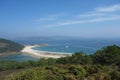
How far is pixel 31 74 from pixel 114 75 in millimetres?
4915

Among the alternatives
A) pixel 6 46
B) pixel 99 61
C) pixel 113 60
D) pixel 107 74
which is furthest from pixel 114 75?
pixel 6 46

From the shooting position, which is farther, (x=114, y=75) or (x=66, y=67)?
(x=66, y=67)

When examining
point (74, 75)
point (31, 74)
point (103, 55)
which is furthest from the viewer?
point (103, 55)

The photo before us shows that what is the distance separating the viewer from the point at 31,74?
13641mm

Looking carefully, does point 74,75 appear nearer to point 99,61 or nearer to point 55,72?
point 55,72

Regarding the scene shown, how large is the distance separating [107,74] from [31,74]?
15.0 ft

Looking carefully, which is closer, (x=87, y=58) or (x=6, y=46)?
(x=87, y=58)

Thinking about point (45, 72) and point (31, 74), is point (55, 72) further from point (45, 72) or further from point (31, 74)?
point (31, 74)

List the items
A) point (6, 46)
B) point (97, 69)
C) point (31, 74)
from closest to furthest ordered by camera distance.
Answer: point (31, 74) < point (97, 69) < point (6, 46)

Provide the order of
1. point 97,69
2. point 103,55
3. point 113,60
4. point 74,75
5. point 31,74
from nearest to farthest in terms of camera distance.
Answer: point 31,74
point 74,75
point 97,69
point 113,60
point 103,55

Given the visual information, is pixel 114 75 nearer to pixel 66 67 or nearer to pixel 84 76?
pixel 84 76

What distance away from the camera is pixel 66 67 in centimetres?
1606

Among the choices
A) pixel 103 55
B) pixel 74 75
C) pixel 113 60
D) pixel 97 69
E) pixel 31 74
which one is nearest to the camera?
pixel 31 74

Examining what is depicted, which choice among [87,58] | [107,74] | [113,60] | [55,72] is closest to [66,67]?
[55,72]
